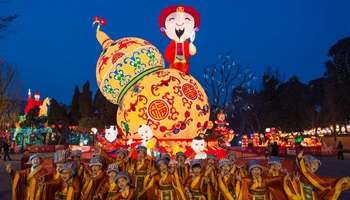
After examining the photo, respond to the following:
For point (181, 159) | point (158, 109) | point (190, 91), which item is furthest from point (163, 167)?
point (190, 91)

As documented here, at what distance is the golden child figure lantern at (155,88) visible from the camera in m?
12.1

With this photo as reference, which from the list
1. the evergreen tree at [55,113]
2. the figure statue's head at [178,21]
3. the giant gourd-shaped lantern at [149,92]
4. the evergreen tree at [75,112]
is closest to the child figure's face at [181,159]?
the giant gourd-shaped lantern at [149,92]

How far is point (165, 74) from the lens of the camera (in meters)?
12.5

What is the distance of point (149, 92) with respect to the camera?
12.1 meters

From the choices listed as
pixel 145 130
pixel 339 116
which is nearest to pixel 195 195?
pixel 145 130

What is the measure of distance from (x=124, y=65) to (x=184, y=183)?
6.92 meters

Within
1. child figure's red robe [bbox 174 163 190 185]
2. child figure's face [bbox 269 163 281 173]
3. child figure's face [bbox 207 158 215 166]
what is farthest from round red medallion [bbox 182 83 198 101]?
child figure's face [bbox 269 163 281 173]

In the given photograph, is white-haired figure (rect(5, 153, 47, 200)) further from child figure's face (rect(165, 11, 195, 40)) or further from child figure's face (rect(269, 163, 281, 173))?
child figure's face (rect(165, 11, 195, 40))

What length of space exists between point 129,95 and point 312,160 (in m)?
8.11

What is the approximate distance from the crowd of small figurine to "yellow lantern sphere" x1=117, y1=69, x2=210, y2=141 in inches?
192

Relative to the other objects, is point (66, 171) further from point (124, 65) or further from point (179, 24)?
point (179, 24)

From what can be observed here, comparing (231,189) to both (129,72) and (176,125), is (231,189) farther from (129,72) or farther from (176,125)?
(129,72)

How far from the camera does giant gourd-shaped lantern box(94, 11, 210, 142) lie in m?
12.1

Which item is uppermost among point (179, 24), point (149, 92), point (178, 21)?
point (178, 21)
